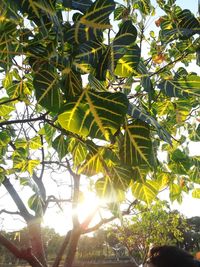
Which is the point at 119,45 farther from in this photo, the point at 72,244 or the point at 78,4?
the point at 72,244

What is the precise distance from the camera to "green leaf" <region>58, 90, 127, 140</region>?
0.67 meters

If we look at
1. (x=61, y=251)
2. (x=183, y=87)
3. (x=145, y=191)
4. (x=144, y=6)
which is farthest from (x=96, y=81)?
(x=61, y=251)

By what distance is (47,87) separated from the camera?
0.78m

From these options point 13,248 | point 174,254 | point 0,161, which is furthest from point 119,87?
point 13,248

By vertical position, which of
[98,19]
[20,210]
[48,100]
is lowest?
[20,210]

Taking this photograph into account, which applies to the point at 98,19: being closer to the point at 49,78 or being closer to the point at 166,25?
the point at 49,78

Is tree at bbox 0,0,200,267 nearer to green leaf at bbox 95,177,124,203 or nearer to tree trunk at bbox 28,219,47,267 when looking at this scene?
green leaf at bbox 95,177,124,203

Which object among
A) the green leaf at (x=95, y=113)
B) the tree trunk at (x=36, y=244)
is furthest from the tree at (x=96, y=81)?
the tree trunk at (x=36, y=244)

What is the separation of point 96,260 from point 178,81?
97.4ft

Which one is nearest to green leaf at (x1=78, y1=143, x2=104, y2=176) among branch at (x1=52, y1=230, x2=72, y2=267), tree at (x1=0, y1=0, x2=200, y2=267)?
tree at (x1=0, y1=0, x2=200, y2=267)

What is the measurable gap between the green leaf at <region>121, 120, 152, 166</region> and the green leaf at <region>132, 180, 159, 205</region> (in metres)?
0.30

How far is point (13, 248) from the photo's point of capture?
123 inches

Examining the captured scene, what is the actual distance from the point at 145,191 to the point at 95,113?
54 cm

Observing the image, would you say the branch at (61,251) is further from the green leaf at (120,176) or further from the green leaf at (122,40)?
the green leaf at (122,40)
